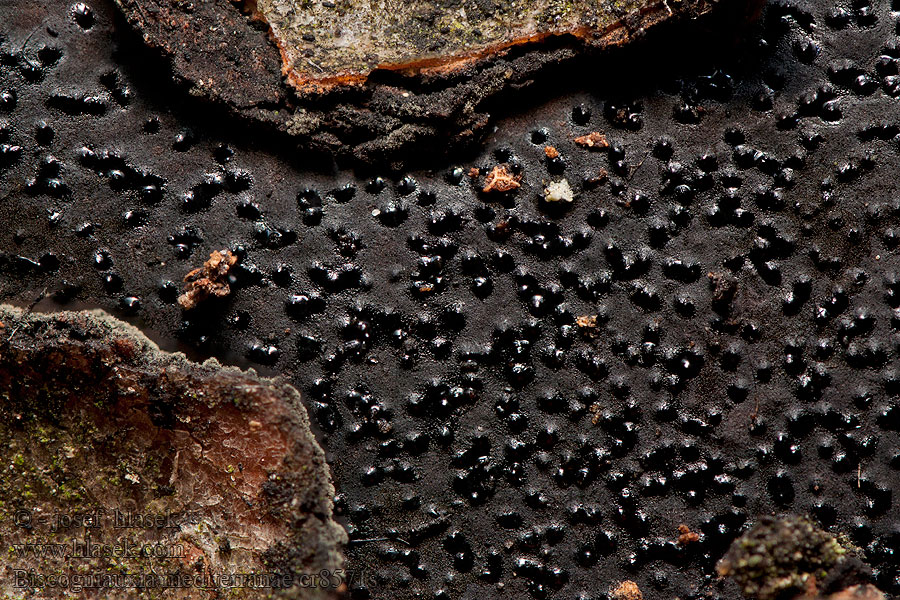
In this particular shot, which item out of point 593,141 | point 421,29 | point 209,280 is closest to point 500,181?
point 593,141

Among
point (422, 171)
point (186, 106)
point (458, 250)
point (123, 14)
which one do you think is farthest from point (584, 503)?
point (123, 14)

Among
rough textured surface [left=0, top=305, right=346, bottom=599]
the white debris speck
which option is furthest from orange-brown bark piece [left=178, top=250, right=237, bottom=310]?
the white debris speck

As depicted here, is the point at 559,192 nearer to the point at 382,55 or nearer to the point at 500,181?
the point at 500,181

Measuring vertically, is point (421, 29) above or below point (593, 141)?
above

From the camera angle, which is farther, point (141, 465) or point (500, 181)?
point (500, 181)

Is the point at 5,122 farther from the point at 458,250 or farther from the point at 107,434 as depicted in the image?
the point at 458,250

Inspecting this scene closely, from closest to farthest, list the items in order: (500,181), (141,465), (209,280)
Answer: (141,465)
(209,280)
(500,181)
